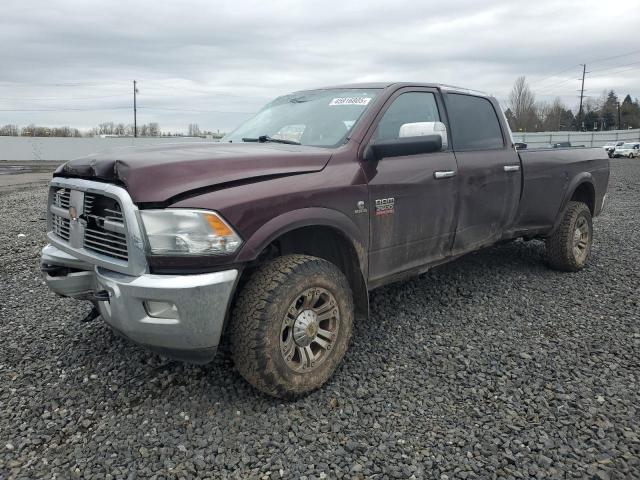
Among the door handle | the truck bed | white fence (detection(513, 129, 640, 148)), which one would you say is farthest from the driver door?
white fence (detection(513, 129, 640, 148))

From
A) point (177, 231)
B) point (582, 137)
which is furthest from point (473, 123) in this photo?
point (582, 137)

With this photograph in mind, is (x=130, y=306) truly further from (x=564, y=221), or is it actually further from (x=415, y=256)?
(x=564, y=221)

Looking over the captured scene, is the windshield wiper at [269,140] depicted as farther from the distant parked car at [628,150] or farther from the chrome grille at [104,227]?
the distant parked car at [628,150]

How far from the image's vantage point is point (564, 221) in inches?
213

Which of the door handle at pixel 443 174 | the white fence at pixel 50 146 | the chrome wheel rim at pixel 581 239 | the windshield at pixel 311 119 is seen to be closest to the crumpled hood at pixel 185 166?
the windshield at pixel 311 119

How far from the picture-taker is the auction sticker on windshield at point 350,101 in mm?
3612

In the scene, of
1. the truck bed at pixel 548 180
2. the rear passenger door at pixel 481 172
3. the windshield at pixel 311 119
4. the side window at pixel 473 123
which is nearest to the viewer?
the windshield at pixel 311 119

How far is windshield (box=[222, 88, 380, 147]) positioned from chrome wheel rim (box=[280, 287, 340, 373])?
1.04 meters

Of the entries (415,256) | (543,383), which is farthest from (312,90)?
(543,383)

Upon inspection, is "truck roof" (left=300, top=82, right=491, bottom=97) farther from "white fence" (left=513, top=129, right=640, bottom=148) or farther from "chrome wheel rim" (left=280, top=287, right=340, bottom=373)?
"white fence" (left=513, top=129, right=640, bottom=148)

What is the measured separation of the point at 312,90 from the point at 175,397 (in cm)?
263

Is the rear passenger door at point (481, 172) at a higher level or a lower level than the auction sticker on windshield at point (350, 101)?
lower

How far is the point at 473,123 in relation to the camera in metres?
4.48

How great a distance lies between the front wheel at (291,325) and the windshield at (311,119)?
38.0 inches
